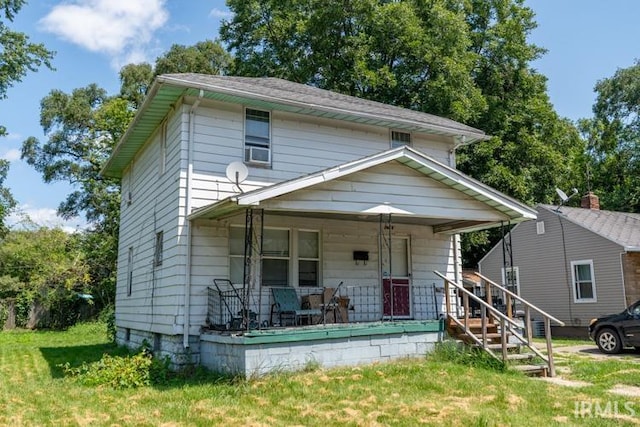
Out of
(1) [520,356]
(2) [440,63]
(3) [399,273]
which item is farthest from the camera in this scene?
(2) [440,63]

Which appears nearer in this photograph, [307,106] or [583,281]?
[307,106]

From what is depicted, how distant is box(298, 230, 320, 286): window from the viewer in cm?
1121

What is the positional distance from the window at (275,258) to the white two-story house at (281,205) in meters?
0.02

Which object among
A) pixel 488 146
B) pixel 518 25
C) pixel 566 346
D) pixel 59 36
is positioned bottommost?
pixel 566 346

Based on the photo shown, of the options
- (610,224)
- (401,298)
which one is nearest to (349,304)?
(401,298)

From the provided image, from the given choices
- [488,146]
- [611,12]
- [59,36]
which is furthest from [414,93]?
[59,36]

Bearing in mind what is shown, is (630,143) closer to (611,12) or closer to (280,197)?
(611,12)

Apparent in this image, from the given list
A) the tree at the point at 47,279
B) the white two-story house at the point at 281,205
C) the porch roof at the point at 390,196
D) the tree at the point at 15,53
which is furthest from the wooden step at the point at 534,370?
the tree at the point at 47,279

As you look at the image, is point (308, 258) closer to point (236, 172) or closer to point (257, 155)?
point (257, 155)

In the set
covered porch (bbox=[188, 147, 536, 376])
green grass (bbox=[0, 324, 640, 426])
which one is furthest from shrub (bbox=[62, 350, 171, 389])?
covered porch (bbox=[188, 147, 536, 376])

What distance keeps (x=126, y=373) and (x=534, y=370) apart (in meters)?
6.83

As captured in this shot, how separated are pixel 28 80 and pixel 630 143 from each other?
34433 millimetres

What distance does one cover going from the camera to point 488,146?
23125 millimetres

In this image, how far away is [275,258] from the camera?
10.9 metres
